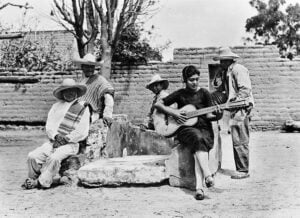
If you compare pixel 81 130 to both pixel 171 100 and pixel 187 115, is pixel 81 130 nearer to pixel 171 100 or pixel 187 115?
pixel 171 100

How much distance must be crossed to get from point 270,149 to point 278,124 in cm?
344

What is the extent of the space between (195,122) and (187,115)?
123 mm

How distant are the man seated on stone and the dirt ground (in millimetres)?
218

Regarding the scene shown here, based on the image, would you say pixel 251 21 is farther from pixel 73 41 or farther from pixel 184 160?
pixel 184 160

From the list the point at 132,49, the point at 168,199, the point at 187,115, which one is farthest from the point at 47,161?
the point at 132,49

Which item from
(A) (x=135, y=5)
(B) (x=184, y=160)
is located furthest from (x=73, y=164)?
(A) (x=135, y=5)

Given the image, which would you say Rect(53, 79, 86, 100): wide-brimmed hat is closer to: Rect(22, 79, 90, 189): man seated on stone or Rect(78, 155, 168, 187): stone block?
Rect(22, 79, 90, 189): man seated on stone

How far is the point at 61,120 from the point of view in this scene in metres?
6.09

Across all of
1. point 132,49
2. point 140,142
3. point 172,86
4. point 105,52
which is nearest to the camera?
point 140,142

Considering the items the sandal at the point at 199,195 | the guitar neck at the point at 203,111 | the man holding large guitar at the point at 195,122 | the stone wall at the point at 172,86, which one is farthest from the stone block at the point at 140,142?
the stone wall at the point at 172,86

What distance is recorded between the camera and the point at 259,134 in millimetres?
11758

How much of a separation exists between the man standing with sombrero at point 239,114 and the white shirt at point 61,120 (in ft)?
6.21

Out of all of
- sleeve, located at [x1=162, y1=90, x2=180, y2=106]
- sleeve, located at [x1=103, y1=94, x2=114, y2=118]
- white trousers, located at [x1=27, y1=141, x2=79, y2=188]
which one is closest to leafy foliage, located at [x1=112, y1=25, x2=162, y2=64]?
sleeve, located at [x1=103, y1=94, x2=114, y2=118]

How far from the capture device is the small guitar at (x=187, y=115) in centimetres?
533
